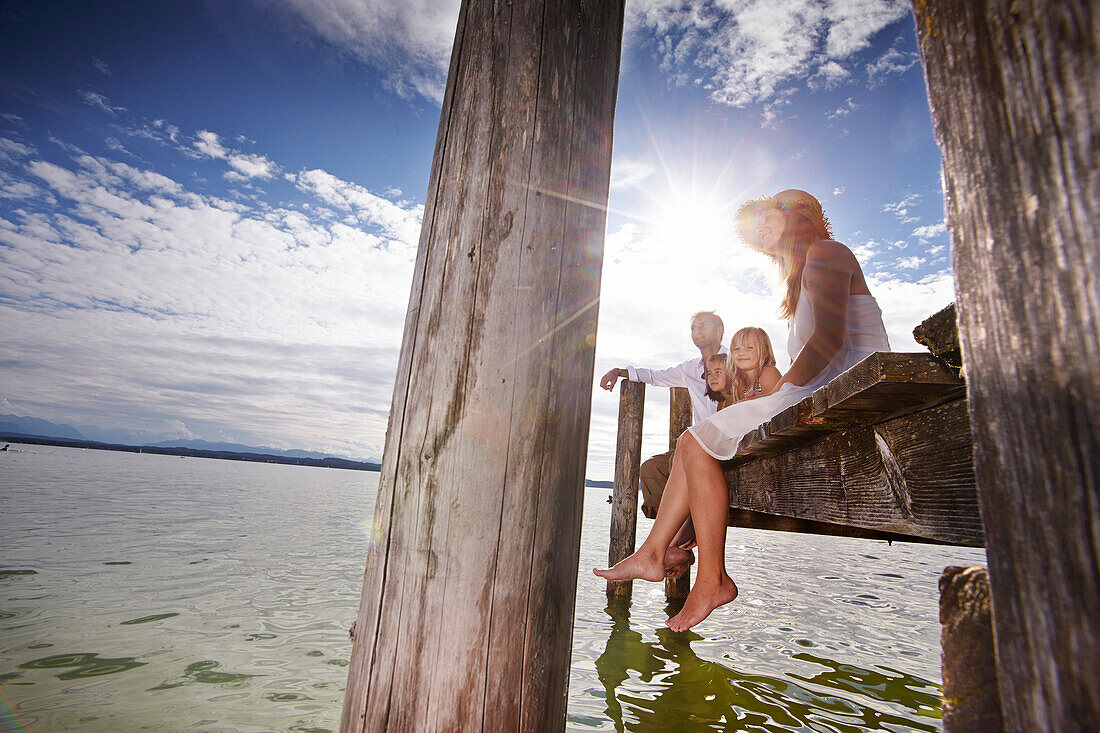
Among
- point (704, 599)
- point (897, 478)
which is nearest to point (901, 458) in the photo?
point (897, 478)

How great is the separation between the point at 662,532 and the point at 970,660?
7.66ft

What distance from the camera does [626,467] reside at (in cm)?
619

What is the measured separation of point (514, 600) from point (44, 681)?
3993mm

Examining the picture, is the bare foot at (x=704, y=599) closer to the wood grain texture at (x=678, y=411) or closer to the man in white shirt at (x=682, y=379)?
the man in white shirt at (x=682, y=379)

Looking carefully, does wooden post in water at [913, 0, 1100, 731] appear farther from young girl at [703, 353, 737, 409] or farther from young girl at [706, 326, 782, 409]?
young girl at [703, 353, 737, 409]

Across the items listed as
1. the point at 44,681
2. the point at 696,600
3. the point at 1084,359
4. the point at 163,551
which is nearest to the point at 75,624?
the point at 44,681

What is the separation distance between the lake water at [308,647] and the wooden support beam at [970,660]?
281cm

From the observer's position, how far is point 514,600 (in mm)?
1035

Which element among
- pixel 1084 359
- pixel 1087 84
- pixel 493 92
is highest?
pixel 493 92

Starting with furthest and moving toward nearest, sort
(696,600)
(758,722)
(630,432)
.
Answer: (630,432) < (758,722) < (696,600)

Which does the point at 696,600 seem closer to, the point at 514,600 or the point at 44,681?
the point at 514,600

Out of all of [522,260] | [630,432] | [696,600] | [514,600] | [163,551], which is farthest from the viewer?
[163,551]

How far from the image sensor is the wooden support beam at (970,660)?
0.61 m

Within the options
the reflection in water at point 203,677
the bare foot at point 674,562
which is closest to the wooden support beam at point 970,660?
the bare foot at point 674,562
